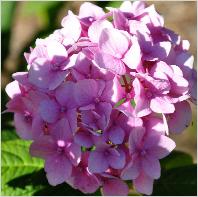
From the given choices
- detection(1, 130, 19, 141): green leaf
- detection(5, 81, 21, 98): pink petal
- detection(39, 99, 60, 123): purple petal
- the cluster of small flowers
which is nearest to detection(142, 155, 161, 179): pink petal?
the cluster of small flowers

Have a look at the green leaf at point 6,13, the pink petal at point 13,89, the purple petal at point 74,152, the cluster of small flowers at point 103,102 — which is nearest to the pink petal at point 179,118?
the cluster of small flowers at point 103,102

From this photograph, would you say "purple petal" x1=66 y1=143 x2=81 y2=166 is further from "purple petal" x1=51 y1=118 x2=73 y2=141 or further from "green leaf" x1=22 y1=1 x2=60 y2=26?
"green leaf" x1=22 y1=1 x2=60 y2=26

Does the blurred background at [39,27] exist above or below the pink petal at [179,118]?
below

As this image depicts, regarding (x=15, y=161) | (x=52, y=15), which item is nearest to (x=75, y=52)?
(x=15, y=161)

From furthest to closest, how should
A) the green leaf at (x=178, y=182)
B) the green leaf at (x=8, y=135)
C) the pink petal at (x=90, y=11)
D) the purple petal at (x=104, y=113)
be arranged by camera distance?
the green leaf at (x=8, y=135) < the green leaf at (x=178, y=182) < the pink petal at (x=90, y=11) < the purple petal at (x=104, y=113)

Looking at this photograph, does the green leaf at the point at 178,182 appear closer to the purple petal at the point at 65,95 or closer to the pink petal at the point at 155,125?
the pink petal at the point at 155,125

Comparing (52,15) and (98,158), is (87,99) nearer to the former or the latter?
(98,158)

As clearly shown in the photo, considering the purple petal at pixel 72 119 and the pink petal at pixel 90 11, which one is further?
the pink petal at pixel 90 11
